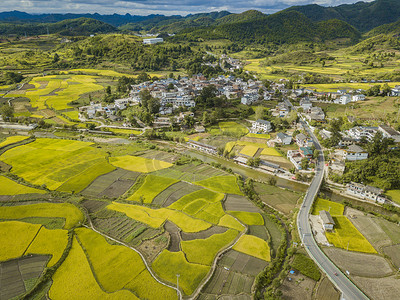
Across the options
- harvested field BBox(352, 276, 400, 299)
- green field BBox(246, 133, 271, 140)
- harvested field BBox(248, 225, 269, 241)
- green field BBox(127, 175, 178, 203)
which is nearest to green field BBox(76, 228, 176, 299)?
green field BBox(127, 175, 178, 203)

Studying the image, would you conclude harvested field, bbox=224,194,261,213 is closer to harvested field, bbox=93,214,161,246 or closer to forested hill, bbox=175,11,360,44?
harvested field, bbox=93,214,161,246

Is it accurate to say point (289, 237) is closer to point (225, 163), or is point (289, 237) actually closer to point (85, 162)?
point (225, 163)

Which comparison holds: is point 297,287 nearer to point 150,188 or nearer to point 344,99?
point 150,188

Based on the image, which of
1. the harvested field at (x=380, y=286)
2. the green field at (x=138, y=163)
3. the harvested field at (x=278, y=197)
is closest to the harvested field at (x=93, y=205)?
the green field at (x=138, y=163)

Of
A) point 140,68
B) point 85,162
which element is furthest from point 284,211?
point 140,68

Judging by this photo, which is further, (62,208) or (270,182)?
(270,182)

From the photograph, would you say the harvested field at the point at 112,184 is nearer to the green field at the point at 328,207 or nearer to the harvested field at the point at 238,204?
the harvested field at the point at 238,204
